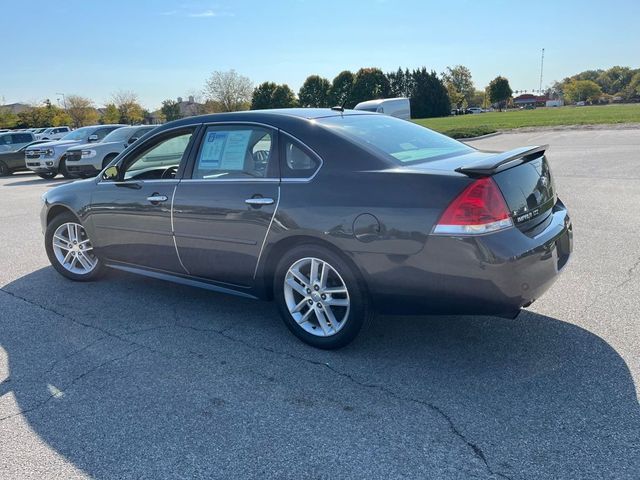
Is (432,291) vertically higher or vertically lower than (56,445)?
higher

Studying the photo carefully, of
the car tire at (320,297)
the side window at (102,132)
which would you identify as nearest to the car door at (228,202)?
the car tire at (320,297)

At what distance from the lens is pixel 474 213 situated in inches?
121

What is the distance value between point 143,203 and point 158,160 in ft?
1.75

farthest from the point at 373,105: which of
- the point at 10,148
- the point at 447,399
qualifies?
the point at 447,399

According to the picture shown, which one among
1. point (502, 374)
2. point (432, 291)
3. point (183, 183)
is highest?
point (183, 183)

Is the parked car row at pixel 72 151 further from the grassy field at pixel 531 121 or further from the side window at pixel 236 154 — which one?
the grassy field at pixel 531 121

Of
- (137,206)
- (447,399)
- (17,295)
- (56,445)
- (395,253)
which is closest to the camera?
(56,445)

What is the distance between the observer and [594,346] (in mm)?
3555

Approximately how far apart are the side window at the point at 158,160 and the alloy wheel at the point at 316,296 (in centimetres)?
161

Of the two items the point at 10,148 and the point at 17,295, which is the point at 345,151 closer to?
Answer: the point at 17,295

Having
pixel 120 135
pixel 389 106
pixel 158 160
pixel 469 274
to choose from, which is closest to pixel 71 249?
pixel 158 160

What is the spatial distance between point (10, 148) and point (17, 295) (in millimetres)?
19147

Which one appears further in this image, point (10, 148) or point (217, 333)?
point (10, 148)

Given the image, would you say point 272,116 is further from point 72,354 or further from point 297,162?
point 72,354
